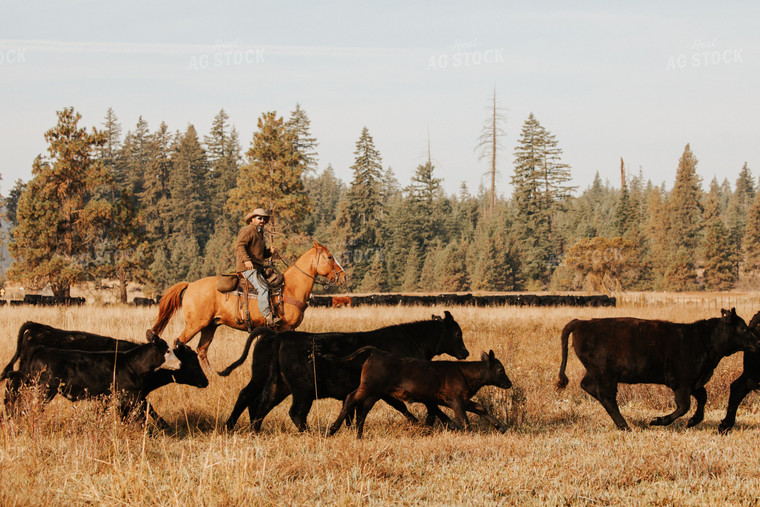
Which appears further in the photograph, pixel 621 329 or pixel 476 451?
pixel 621 329

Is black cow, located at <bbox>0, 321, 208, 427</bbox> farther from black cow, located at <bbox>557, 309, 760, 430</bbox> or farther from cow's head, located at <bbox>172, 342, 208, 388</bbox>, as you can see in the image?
black cow, located at <bbox>557, 309, 760, 430</bbox>

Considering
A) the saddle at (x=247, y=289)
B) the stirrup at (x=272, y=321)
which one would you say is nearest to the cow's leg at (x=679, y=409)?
the stirrup at (x=272, y=321)

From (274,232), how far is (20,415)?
4296 centimetres

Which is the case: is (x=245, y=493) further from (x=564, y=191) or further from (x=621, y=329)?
(x=564, y=191)

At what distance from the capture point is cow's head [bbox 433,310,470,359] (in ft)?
28.2

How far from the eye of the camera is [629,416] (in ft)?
29.6

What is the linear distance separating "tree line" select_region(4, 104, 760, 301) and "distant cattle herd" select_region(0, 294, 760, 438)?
35.2 meters

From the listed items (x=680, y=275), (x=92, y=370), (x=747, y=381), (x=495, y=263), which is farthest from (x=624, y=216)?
(x=92, y=370)

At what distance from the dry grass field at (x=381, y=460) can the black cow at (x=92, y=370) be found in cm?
29

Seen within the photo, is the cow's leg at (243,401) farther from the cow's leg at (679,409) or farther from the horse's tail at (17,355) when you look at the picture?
the cow's leg at (679,409)

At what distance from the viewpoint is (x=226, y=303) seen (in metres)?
12.4

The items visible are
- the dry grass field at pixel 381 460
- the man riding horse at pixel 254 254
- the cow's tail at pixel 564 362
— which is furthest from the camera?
the man riding horse at pixel 254 254

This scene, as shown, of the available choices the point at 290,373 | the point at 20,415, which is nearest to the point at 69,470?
the point at 20,415

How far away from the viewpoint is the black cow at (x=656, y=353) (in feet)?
25.7
